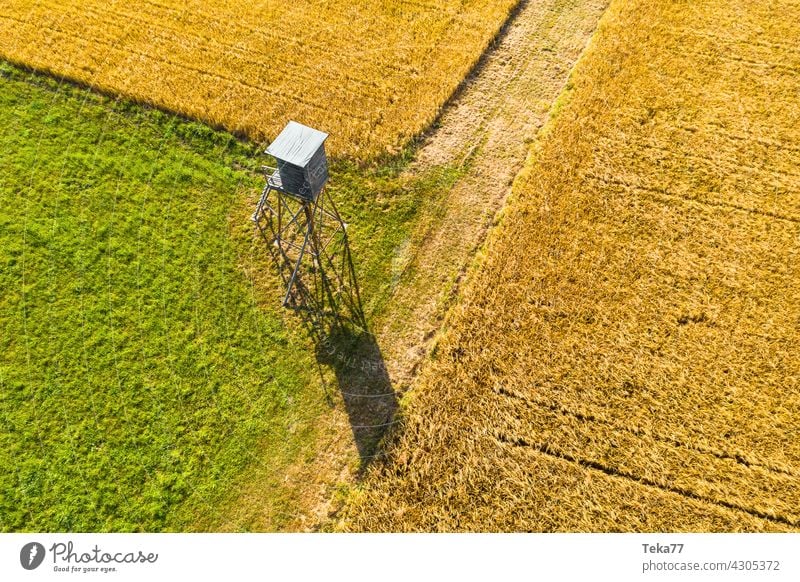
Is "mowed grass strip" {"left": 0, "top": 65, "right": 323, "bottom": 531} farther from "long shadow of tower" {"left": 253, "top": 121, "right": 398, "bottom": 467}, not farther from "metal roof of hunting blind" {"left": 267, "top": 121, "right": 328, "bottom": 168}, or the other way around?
"metal roof of hunting blind" {"left": 267, "top": 121, "right": 328, "bottom": 168}

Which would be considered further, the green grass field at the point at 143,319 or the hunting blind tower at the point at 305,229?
the hunting blind tower at the point at 305,229

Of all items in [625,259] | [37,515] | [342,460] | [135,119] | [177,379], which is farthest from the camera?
[135,119]

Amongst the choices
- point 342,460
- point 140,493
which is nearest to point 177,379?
point 140,493

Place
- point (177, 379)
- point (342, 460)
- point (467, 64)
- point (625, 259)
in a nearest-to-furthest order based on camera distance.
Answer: point (342, 460) < point (177, 379) < point (625, 259) < point (467, 64)

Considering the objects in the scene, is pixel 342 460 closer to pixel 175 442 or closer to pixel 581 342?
pixel 175 442

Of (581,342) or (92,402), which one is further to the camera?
(581,342)

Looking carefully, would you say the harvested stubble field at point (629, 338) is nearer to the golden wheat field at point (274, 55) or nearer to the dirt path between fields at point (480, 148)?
the dirt path between fields at point (480, 148)

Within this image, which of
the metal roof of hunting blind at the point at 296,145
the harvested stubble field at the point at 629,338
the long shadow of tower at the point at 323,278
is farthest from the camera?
the long shadow of tower at the point at 323,278
